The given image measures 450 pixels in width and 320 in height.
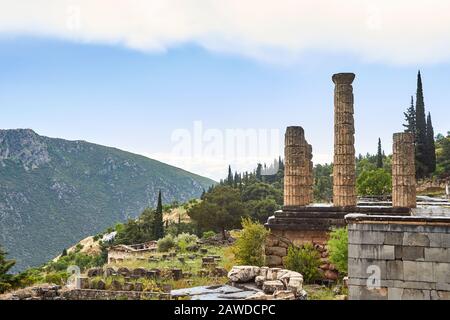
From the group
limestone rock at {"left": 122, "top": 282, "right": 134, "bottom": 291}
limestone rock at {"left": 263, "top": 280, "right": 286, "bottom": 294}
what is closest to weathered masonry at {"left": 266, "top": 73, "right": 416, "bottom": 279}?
limestone rock at {"left": 122, "top": 282, "right": 134, "bottom": 291}

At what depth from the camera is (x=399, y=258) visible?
1075 centimetres

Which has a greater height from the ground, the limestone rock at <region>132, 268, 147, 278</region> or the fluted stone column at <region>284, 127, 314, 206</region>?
the fluted stone column at <region>284, 127, 314, 206</region>

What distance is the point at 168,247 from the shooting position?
120ft

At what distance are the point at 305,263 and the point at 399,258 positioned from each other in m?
6.83

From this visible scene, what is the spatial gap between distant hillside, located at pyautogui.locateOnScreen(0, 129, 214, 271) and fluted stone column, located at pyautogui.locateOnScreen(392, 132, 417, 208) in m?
79.0

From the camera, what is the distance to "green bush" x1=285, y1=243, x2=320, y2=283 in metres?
17.2

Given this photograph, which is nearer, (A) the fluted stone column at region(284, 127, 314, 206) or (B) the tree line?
(A) the fluted stone column at region(284, 127, 314, 206)

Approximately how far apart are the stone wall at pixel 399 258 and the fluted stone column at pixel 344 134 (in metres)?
8.70

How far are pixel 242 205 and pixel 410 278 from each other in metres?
40.7

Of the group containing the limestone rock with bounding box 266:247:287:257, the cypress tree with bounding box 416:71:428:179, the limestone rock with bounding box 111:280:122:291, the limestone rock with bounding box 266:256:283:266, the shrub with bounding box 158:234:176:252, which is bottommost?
the shrub with bounding box 158:234:176:252

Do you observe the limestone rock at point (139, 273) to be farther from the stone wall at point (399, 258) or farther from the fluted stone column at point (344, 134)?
the stone wall at point (399, 258)

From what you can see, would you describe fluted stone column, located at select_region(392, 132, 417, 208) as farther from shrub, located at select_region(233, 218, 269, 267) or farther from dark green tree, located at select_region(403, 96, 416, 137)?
dark green tree, located at select_region(403, 96, 416, 137)

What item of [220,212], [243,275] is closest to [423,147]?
[220,212]
